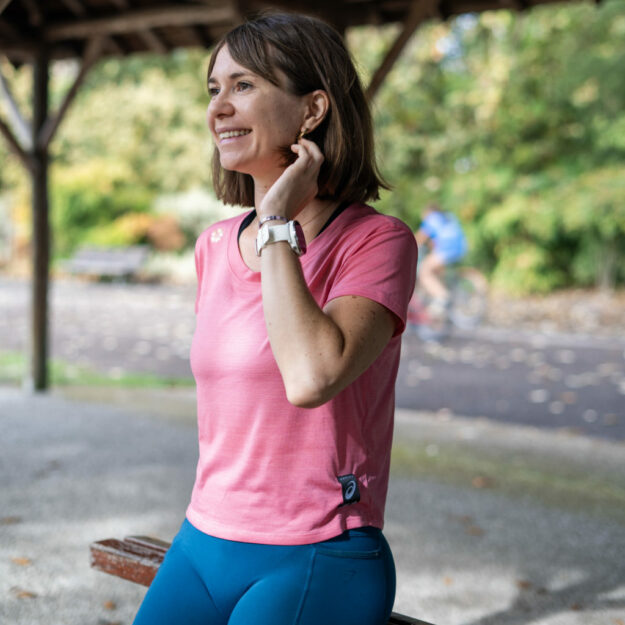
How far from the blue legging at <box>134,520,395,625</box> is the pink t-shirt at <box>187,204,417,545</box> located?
3 cm

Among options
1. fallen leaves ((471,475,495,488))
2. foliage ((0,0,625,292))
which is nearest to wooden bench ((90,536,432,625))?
fallen leaves ((471,475,495,488))

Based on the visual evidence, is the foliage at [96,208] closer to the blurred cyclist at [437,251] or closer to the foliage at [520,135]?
the foliage at [520,135]

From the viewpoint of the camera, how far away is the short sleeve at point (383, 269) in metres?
1.51

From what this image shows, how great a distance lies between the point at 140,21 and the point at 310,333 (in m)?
6.65

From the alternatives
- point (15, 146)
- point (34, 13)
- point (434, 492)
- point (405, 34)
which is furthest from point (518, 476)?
point (34, 13)

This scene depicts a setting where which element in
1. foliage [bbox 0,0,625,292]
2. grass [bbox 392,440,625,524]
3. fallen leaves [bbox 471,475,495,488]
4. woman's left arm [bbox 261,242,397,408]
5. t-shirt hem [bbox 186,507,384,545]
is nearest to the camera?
woman's left arm [bbox 261,242,397,408]

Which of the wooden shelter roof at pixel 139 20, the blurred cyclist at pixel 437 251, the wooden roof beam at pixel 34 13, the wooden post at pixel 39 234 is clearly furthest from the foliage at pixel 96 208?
the wooden roof beam at pixel 34 13

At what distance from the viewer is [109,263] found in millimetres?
22344

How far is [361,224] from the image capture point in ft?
5.29

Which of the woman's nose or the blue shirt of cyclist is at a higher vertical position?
the woman's nose

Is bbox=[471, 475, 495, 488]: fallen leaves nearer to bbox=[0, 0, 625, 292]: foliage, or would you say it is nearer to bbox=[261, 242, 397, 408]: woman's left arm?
bbox=[261, 242, 397, 408]: woman's left arm

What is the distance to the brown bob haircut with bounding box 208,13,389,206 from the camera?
5.36 feet

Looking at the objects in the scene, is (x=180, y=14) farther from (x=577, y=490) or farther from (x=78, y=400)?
(x=577, y=490)

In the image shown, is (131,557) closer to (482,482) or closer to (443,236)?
(482,482)
